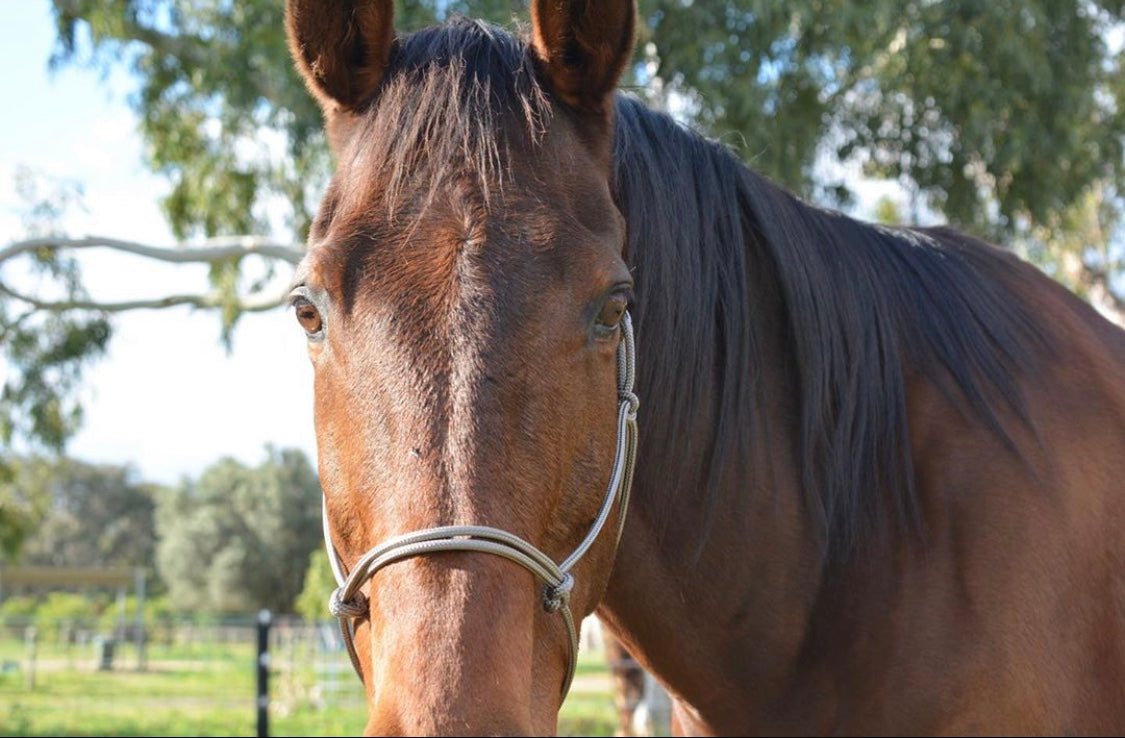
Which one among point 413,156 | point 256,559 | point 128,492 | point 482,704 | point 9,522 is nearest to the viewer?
point 482,704

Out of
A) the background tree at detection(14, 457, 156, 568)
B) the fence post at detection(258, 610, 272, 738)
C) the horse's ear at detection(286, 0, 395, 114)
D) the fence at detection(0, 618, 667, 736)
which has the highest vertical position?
the background tree at detection(14, 457, 156, 568)

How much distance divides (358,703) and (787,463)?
13.0 m

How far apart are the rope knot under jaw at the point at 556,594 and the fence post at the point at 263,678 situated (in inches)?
222

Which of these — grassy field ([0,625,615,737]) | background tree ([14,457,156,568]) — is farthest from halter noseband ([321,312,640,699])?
background tree ([14,457,156,568])

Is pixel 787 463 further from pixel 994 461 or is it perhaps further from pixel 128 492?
pixel 128 492

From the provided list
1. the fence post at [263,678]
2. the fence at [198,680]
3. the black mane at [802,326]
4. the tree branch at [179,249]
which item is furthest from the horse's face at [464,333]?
the tree branch at [179,249]

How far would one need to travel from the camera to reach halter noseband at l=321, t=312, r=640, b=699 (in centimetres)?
164

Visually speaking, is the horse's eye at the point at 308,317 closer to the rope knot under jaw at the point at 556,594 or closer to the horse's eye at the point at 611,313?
the horse's eye at the point at 611,313

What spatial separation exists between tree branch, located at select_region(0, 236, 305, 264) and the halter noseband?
35.6 feet

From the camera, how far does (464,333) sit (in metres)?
1.77

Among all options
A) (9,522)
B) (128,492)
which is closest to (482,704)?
(9,522)

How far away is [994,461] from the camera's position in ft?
7.66

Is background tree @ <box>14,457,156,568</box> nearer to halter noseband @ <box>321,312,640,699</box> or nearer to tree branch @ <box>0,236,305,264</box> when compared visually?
tree branch @ <box>0,236,305,264</box>

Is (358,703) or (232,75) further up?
(232,75)
